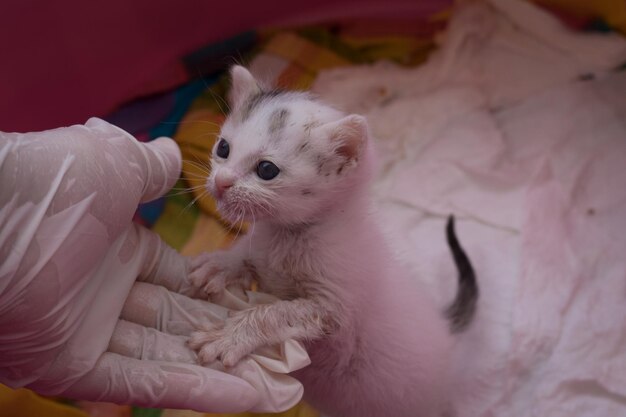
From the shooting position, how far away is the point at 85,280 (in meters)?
1.38

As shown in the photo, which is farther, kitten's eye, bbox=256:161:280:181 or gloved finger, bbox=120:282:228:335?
gloved finger, bbox=120:282:228:335

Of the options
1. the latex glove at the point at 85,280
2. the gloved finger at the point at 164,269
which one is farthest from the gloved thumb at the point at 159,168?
the gloved finger at the point at 164,269

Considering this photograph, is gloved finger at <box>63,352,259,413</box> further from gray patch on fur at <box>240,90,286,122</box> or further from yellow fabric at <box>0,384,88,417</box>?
gray patch on fur at <box>240,90,286,122</box>

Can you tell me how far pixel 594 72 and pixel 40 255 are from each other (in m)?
3.01

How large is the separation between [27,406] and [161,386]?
0.74 meters

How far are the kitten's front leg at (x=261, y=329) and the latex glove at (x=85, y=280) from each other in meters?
0.05

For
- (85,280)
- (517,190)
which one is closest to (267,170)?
(85,280)

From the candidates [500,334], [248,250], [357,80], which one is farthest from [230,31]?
[500,334]

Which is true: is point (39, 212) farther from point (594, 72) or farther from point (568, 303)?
point (594, 72)

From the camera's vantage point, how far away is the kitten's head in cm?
146

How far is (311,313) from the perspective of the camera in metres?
1.56

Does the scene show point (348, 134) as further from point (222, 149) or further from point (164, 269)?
point (164, 269)

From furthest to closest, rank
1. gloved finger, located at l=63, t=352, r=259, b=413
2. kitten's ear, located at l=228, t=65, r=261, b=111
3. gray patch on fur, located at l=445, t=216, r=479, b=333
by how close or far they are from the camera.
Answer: gray patch on fur, located at l=445, t=216, r=479, b=333 → kitten's ear, located at l=228, t=65, r=261, b=111 → gloved finger, located at l=63, t=352, r=259, b=413

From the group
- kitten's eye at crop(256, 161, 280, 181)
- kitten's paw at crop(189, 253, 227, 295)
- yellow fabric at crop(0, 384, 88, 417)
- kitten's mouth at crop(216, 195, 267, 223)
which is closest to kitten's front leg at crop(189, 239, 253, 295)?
kitten's paw at crop(189, 253, 227, 295)
